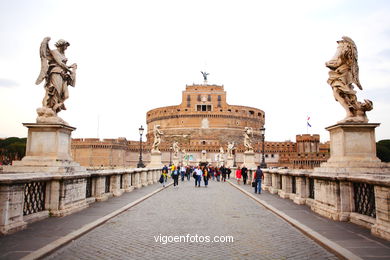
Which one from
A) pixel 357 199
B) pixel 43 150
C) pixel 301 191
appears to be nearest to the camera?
pixel 357 199

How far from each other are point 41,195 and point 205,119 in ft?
252

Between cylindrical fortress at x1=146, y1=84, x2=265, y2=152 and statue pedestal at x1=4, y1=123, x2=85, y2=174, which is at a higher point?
cylindrical fortress at x1=146, y1=84, x2=265, y2=152

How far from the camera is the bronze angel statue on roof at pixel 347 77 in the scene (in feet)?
22.9

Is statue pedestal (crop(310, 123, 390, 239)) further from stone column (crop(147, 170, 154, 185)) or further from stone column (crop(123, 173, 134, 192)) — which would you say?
stone column (crop(147, 170, 154, 185))

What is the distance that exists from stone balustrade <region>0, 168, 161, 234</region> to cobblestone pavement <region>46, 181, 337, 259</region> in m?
1.06

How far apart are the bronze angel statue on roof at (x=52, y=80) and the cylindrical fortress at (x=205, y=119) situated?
7014 centimetres

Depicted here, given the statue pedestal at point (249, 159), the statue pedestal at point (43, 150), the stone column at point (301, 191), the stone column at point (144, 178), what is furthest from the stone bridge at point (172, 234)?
the statue pedestal at point (249, 159)

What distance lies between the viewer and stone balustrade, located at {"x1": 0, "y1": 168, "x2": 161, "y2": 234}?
16.4ft

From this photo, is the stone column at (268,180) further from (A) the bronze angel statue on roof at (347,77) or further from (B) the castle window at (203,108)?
(B) the castle window at (203,108)

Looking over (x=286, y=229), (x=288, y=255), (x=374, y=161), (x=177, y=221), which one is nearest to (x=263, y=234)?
(x=286, y=229)

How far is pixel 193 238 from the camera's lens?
524 centimetres

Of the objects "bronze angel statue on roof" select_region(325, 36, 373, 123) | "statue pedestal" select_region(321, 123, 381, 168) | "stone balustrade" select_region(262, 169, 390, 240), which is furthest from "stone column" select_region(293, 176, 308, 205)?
"bronze angel statue on roof" select_region(325, 36, 373, 123)

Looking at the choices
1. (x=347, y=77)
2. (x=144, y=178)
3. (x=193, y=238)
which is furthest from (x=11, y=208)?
(x=144, y=178)

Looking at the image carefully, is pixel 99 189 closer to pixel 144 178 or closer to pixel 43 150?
pixel 43 150
